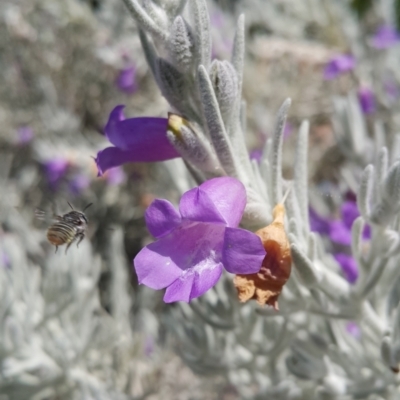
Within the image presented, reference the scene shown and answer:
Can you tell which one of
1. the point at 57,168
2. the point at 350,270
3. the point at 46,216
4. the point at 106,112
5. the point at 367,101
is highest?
the point at 106,112

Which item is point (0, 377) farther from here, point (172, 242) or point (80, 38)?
point (80, 38)

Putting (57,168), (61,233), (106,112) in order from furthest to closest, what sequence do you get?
1. (106,112)
2. (57,168)
3. (61,233)

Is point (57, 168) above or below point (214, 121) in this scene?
above

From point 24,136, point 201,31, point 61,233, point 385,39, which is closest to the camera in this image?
point 201,31

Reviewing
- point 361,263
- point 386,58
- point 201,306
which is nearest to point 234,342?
point 201,306

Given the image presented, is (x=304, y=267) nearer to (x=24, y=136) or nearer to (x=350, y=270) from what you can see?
(x=350, y=270)

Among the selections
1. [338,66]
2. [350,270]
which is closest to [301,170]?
[350,270]

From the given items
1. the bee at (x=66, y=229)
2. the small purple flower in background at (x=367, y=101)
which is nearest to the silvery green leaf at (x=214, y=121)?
the bee at (x=66, y=229)
